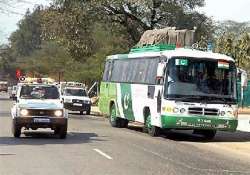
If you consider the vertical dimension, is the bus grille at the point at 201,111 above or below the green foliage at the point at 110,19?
below

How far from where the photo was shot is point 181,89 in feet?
70.6

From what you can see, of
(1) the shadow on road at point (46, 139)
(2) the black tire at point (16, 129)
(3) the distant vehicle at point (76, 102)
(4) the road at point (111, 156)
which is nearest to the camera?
(4) the road at point (111, 156)

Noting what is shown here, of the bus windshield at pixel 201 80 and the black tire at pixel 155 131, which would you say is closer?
the bus windshield at pixel 201 80

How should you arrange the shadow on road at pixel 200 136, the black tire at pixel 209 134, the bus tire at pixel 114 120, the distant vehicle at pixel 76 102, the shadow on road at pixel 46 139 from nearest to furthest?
the shadow on road at pixel 46 139 → the shadow on road at pixel 200 136 → the black tire at pixel 209 134 → the bus tire at pixel 114 120 → the distant vehicle at pixel 76 102

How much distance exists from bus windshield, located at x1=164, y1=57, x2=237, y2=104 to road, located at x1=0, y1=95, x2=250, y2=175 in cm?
157

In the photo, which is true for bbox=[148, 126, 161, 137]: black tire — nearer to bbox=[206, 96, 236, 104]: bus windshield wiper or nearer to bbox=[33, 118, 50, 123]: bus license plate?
bbox=[206, 96, 236, 104]: bus windshield wiper

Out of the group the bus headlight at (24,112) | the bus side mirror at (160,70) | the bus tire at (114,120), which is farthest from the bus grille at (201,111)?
the bus tire at (114,120)

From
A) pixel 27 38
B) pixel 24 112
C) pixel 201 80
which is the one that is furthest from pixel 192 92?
pixel 27 38

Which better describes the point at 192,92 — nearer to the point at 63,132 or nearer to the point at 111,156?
the point at 63,132

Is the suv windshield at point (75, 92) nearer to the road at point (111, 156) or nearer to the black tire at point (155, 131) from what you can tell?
the black tire at point (155, 131)

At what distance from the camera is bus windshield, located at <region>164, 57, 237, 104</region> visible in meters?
21.5

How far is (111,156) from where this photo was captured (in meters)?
15.3

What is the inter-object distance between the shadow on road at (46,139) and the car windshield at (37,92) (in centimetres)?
131

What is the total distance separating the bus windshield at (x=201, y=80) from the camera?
21500 millimetres
